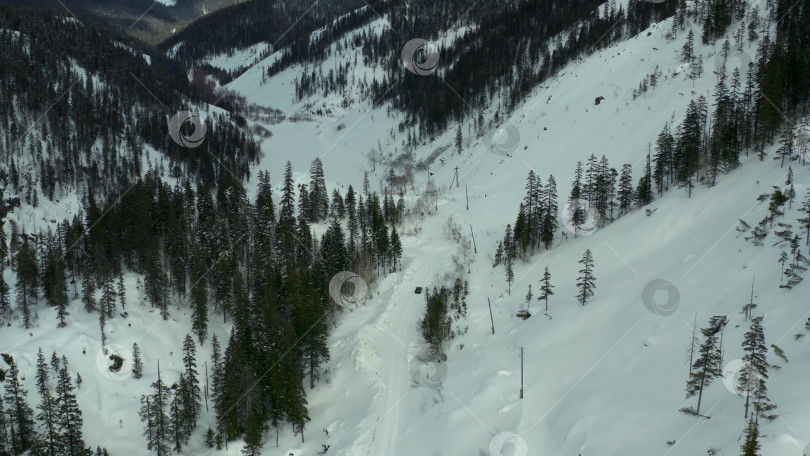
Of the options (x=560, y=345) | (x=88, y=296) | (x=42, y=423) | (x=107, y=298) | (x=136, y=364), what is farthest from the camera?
(x=107, y=298)

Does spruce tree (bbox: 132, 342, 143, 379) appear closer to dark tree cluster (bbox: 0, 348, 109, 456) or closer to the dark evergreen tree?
the dark evergreen tree

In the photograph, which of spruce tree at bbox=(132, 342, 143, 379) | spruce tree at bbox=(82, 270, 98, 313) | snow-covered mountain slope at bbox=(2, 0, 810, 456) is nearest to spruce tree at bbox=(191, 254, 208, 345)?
snow-covered mountain slope at bbox=(2, 0, 810, 456)

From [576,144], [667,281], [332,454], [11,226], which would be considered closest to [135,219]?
[11,226]

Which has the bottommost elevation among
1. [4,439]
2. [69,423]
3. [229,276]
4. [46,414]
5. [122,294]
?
[69,423]

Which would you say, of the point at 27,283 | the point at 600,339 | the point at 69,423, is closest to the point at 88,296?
the point at 27,283

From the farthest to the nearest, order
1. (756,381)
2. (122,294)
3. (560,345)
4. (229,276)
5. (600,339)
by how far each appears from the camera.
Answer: (229,276), (122,294), (560,345), (600,339), (756,381)

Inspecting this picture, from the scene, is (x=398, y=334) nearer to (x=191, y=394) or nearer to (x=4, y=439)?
(x=191, y=394)

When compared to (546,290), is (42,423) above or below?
above

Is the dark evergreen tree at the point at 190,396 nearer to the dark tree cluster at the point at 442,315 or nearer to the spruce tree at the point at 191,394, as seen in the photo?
the spruce tree at the point at 191,394

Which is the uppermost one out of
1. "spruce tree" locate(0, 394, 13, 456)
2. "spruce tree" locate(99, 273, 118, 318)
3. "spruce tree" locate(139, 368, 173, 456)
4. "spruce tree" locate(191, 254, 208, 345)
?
"spruce tree" locate(99, 273, 118, 318)
